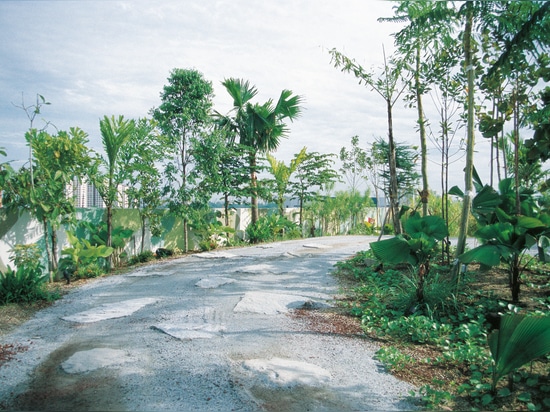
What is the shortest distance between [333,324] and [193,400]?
1828mm

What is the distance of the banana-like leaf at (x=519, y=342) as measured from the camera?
2.50 metres

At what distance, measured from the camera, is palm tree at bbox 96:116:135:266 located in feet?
23.5

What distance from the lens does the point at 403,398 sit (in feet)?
8.29

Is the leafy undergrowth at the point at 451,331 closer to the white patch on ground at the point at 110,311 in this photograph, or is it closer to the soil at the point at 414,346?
the soil at the point at 414,346

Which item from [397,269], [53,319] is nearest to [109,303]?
[53,319]

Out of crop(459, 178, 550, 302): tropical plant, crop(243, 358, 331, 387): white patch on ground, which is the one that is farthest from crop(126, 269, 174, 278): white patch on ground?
crop(459, 178, 550, 302): tropical plant

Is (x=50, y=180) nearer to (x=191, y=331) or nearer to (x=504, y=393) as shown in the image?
(x=191, y=331)

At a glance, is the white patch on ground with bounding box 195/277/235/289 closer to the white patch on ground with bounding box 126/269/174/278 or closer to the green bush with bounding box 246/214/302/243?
the white patch on ground with bounding box 126/269/174/278

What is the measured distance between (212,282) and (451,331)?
3040 millimetres

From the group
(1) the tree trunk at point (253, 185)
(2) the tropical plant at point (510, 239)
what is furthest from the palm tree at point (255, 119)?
(2) the tropical plant at point (510, 239)

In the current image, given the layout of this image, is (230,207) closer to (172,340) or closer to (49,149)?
(49,149)

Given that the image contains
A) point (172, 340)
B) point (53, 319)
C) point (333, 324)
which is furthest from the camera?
point (53, 319)

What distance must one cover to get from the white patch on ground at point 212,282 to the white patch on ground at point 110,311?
0.76 metres

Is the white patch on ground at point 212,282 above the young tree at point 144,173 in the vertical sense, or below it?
below
